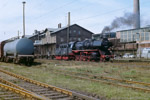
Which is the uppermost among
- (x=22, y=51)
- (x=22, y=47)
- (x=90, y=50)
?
(x=22, y=47)

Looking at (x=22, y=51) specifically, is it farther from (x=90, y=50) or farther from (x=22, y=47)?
(x=90, y=50)

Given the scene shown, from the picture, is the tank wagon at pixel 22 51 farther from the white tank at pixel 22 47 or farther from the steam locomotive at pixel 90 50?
the steam locomotive at pixel 90 50

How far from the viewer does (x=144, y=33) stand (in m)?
48.8

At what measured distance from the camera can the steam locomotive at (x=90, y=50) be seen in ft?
82.3

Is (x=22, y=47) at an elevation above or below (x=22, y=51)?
above

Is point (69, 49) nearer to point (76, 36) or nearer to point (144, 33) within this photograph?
point (144, 33)

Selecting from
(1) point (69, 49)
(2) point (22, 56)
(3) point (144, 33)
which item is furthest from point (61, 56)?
(3) point (144, 33)

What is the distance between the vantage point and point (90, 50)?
26.1 meters

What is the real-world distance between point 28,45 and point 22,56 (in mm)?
1902

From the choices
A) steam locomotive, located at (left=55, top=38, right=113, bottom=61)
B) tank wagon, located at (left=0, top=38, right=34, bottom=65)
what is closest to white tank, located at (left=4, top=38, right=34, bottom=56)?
tank wagon, located at (left=0, top=38, right=34, bottom=65)

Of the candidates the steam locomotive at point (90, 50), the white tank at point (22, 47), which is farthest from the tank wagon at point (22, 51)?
the steam locomotive at point (90, 50)

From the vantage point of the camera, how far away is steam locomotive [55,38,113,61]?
25.1 metres

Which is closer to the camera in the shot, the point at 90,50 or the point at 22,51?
the point at 22,51

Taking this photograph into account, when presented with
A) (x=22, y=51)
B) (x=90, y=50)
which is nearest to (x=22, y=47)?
(x=22, y=51)
